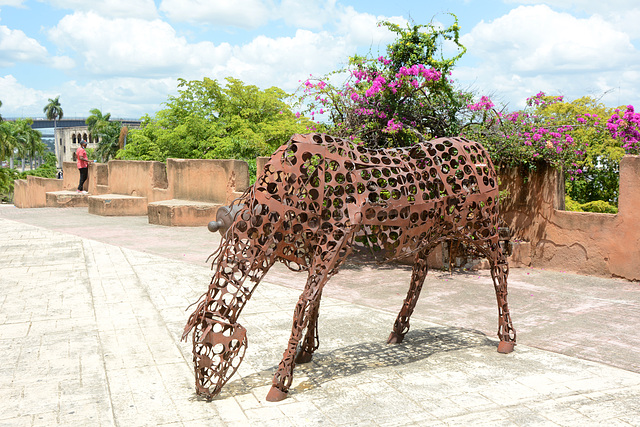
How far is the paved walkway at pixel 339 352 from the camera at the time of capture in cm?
425

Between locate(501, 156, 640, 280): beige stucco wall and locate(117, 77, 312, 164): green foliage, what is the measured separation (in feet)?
58.8

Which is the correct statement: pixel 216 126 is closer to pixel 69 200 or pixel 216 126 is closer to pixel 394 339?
pixel 69 200

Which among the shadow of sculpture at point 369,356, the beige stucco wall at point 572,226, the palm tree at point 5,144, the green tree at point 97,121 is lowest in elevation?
the shadow of sculpture at point 369,356

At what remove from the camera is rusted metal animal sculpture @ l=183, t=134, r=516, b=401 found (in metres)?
4.38

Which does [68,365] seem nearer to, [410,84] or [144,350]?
[144,350]

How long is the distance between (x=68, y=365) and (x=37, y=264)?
5.31 m

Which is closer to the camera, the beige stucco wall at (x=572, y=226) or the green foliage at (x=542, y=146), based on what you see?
the beige stucco wall at (x=572, y=226)

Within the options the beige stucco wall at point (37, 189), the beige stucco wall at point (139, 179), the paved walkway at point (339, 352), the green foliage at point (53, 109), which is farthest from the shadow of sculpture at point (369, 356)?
the green foliage at point (53, 109)

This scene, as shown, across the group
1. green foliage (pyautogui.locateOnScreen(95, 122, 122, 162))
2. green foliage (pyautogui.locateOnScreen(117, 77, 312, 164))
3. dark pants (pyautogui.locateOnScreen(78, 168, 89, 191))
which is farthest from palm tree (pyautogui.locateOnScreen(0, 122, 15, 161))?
dark pants (pyautogui.locateOnScreen(78, 168, 89, 191))

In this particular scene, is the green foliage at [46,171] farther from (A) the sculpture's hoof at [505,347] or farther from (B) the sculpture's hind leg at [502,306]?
(A) the sculpture's hoof at [505,347]

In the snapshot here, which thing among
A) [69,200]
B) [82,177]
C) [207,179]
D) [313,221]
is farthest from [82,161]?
[313,221]

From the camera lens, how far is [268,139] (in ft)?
94.5

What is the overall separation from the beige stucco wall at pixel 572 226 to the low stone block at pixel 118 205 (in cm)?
1132

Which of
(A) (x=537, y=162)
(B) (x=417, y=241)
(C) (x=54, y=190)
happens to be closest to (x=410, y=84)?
(A) (x=537, y=162)
